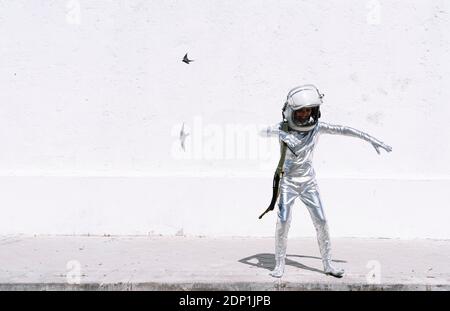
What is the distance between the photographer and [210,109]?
862 centimetres

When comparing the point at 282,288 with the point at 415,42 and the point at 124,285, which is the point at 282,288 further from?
the point at 415,42

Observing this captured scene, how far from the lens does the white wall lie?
8.57 meters

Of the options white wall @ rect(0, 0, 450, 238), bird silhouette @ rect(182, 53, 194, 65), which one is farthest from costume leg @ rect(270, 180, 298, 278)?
bird silhouette @ rect(182, 53, 194, 65)

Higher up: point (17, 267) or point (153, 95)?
point (153, 95)

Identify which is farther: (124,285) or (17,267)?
(17,267)

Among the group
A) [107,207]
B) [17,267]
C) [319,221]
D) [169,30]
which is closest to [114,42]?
[169,30]

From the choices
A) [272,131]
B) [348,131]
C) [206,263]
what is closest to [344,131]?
[348,131]

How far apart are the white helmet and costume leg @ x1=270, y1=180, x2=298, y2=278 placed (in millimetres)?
538

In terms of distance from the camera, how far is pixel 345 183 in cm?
856

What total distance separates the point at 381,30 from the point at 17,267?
4.90 m

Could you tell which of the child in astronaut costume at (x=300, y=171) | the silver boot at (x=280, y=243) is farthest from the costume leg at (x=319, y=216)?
the silver boot at (x=280, y=243)

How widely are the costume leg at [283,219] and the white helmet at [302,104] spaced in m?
0.54
